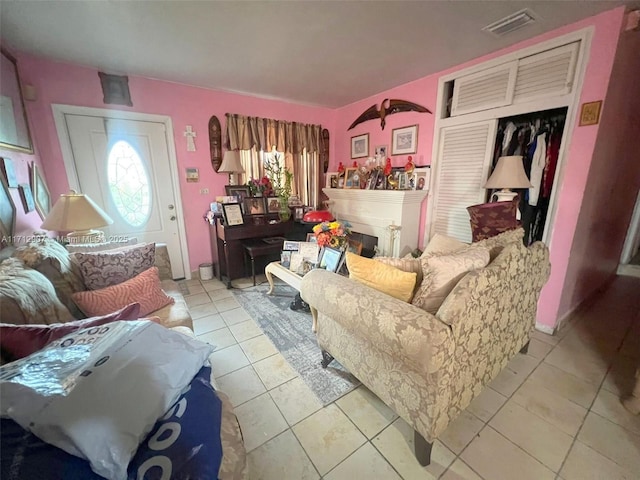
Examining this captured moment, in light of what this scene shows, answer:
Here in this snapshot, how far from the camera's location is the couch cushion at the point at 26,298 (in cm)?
101

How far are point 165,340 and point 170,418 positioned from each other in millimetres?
256

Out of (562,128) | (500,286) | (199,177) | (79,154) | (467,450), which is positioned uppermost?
(562,128)

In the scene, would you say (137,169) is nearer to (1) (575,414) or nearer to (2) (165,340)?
(2) (165,340)

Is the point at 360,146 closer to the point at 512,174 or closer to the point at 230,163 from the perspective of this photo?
the point at 230,163

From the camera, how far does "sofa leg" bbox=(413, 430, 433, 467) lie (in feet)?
3.82

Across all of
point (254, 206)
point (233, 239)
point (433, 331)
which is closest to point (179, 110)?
point (254, 206)

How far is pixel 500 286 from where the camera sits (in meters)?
1.23

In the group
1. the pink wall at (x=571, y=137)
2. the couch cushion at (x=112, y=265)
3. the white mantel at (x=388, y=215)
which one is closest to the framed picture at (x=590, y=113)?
the pink wall at (x=571, y=137)

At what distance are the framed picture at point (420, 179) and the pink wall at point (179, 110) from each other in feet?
5.68

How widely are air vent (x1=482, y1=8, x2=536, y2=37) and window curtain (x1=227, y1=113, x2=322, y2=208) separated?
92.6 inches

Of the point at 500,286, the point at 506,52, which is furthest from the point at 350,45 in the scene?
the point at 500,286

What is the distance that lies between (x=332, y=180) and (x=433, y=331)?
3.19 m

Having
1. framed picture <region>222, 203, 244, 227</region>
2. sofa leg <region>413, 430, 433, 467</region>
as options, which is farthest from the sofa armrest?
framed picture <region>222, 203, 244, 227</region>

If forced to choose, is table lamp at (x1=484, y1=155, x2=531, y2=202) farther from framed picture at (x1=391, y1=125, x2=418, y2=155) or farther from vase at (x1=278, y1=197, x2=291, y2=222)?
vase at (x1=278, y1=197, x2=291, y2=222)
